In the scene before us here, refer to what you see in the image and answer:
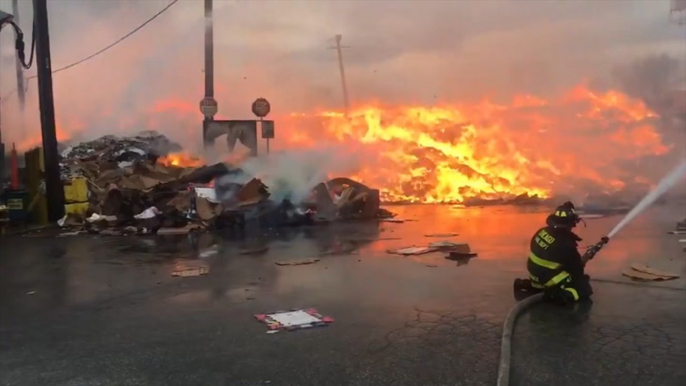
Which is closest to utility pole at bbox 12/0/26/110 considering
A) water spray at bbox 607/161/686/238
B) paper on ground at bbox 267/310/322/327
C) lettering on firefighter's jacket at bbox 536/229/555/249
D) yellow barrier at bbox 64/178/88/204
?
yellow barrier at bbox 64/178/88/204

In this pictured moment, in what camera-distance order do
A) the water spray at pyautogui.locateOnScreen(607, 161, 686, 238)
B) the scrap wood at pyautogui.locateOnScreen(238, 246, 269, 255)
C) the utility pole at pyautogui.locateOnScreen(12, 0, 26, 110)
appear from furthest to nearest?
the utility pole at pyautogui.locateOnScreen(12, 0, 26, 110), the water spray at pyautogui.locateOnScreen(607, 161, 686, 238), the scrap wood at pyautogui.locateOnScreen(238, 246, 269, 255)

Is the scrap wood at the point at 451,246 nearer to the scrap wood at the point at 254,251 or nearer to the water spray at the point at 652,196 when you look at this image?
the water spray at the point at 652,196

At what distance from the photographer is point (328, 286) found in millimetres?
7469

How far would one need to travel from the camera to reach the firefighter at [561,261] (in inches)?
249

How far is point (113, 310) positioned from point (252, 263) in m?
3.02

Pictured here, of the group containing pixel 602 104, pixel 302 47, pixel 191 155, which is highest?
pixel 302 47

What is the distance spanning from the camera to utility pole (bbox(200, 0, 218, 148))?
21125 mm

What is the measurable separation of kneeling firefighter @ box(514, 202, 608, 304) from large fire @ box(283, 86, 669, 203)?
43.1 feet

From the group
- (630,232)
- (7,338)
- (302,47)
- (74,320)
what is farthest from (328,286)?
(302,47)

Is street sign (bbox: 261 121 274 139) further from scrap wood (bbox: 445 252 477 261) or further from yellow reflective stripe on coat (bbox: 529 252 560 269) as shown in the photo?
yellow reflective stripe on coat (bbox: 529 252 560 269)

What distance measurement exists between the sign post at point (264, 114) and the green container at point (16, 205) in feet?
24.3

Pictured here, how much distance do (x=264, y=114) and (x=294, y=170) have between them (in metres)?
5.34

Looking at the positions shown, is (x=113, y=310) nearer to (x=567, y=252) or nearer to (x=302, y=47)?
(x=567, y=252)

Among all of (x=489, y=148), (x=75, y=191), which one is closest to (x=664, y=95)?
(x=489, y=148)
